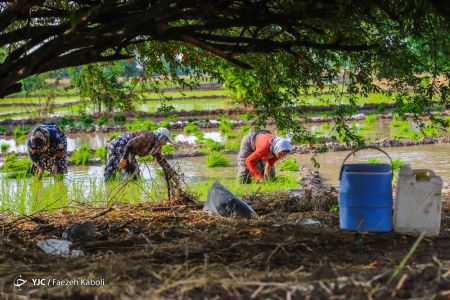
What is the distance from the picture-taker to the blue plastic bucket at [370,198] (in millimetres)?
5367

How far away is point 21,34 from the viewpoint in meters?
5.29

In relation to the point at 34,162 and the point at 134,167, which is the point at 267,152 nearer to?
the point at 134,167

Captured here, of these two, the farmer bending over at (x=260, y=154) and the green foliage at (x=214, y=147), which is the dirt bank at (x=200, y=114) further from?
the farmer bending over at (x=260, y=154)

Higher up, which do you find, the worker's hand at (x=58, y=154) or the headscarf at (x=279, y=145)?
the headscarf at (x=279, y=145)

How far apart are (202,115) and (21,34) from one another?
71.0ft

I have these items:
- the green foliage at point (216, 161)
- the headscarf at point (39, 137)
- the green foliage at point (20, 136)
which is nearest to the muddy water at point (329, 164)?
the green foliage at point (216, 161)

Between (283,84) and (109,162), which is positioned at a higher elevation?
(283,84)

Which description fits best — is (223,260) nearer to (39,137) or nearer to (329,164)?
(39,137)

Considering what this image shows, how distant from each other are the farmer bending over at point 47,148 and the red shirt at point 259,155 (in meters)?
2.78

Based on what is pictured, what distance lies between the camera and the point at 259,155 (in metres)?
10.8

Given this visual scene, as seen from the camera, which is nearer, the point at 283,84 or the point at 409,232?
the point at 409,232

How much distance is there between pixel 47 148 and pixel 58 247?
6303 millimetres

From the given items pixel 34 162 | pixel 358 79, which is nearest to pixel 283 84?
pixel 358 79

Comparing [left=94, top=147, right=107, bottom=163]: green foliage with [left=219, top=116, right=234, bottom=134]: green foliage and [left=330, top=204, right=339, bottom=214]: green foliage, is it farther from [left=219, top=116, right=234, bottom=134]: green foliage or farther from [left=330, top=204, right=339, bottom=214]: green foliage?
[left=330, top=204, right=339, bottom=214]: green foliage
